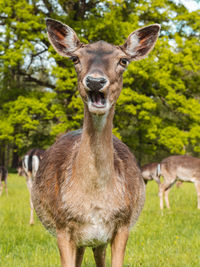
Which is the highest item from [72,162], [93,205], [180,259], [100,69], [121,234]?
[100,69]

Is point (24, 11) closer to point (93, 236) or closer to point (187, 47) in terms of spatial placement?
point (187, 47)

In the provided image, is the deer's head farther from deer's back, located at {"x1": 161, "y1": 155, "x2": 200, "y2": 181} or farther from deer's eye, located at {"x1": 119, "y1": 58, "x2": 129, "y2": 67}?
deer's back, located at {"x1": 161, "y1": 155, "x2": 200, "y2": 181}

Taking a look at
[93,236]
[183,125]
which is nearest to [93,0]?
[183,125]

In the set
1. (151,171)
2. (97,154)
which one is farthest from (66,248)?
(151,171)

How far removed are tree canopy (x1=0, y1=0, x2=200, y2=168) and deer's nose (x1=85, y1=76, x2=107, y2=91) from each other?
1607 cm

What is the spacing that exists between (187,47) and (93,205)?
19747 millimetres

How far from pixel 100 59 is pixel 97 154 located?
75cm

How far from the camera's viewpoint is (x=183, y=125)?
899 inches

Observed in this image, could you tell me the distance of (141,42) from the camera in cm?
326

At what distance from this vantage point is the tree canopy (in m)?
19.7

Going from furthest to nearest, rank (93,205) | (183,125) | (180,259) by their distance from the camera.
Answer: (183,125)
(180,259)
(93,205)

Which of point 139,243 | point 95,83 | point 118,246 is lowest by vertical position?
point 139,243

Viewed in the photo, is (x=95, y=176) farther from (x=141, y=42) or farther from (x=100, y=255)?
(x=100, y=255)

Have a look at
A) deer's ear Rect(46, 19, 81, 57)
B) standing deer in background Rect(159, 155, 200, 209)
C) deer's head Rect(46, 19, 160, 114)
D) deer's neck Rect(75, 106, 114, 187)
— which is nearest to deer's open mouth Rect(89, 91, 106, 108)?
deer's head Rect(46, 19, 160, 114)
